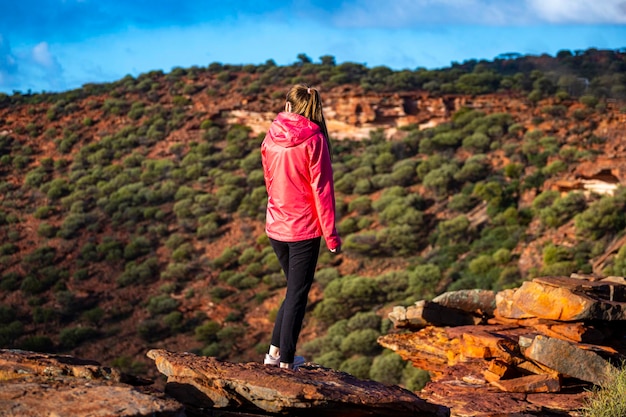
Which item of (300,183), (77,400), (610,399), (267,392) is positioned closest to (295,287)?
(300,183)

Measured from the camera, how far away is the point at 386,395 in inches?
178

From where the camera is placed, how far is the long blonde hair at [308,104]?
4898mm

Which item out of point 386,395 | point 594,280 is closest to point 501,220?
point 594,280

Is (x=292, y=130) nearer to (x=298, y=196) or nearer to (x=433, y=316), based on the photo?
(x=298, y=196)

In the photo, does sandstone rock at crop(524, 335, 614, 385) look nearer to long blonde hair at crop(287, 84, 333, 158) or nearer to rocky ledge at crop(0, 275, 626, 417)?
rocky ledge at crop(0, 275, 626, 417)

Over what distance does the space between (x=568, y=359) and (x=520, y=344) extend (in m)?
0.54

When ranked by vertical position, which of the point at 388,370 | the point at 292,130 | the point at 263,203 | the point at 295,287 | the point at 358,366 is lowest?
the point at 358,366

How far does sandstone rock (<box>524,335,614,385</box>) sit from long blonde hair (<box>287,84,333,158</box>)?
2926 mm

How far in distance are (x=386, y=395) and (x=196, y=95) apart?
129 feet

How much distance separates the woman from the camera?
478cm

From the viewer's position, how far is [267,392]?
13.7ft

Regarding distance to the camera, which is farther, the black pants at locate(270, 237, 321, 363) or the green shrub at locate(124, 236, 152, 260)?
the green shrub at locate(124, 236, 152, 260)

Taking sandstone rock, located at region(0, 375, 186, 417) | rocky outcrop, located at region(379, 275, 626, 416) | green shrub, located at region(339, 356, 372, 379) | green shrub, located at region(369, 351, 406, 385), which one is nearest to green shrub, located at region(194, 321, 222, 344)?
green shrub, located at region(339, 356, 372, 379)

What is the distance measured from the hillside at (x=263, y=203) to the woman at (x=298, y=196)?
37.6 feet
